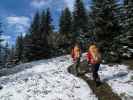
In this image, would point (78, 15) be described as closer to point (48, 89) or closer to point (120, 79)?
point (120, 79)

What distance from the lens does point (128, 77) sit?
1984 cm

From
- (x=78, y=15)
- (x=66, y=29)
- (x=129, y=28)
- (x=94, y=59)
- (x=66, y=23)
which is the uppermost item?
(x=78, y=15)

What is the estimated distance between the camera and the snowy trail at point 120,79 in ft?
53.7

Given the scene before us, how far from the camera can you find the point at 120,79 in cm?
1920

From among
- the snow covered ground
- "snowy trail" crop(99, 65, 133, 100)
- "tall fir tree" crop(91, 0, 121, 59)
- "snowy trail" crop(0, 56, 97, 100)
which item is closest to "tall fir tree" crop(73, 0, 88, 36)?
"tall fir tree" crop(91, 0, 121, 59)

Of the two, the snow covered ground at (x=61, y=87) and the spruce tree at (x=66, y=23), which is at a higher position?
the spruce tree at (x=66, y=23)

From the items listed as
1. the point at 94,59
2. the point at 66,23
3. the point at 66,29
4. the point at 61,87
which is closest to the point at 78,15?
the point at 66,23

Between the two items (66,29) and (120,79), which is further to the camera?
(66,29)

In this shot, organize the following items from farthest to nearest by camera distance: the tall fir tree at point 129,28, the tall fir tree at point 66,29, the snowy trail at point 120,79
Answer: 1. the tall fir tree at point 66,29
2. the tall fir tree at point 129,28
3. the snowy trail at point 120,79

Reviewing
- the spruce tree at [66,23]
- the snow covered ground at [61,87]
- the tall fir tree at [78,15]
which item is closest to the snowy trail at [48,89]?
the snow covered ground at [61,87]

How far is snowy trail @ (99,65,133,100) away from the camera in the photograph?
644 inches

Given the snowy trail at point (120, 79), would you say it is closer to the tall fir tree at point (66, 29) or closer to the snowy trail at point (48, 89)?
the snowy trail at point (48, 89)

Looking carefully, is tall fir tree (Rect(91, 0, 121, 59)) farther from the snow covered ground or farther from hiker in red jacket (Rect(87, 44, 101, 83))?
hiker in red jacket (Rect(87, 44, 101, 83))

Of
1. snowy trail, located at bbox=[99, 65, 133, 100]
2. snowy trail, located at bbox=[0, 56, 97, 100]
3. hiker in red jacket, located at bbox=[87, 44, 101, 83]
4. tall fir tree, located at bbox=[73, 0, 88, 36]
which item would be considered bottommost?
snowy trail, located at bbox=[0, 56, 97, 100]
